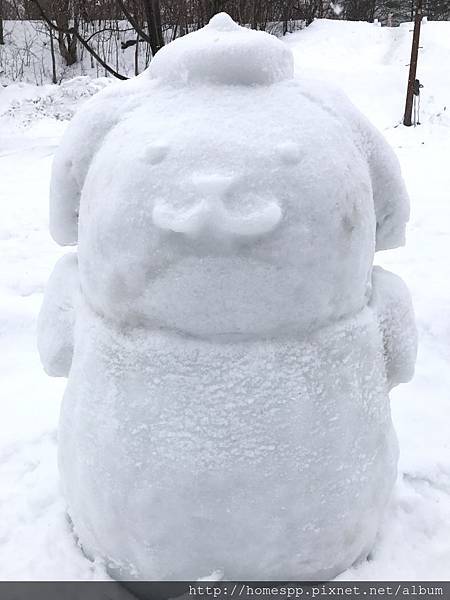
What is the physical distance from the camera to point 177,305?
1.53 m

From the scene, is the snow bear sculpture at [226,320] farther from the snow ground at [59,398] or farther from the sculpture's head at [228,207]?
the snow ground at [59,398]

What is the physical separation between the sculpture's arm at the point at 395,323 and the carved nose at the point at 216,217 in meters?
0.54

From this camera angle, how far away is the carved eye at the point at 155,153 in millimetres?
1527

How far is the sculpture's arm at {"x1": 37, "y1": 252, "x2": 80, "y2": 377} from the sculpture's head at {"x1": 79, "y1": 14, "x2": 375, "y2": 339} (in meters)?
0.26

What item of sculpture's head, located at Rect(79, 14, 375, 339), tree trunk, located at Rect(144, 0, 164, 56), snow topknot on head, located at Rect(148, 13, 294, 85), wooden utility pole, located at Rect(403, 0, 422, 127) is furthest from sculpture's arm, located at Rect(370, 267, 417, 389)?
wooden utility pole, located at Rect(403, 0, 422, 127)

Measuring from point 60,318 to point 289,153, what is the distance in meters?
0.89

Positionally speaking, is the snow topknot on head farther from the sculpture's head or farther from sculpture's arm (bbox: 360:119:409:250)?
sculpture's arm (bbox: 360:119:409:250)

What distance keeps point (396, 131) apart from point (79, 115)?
9.86 meters

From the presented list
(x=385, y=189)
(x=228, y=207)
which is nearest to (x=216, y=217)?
(x=228, y=207)

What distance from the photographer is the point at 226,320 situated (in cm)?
152

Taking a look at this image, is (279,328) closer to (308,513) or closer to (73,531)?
(308,513)

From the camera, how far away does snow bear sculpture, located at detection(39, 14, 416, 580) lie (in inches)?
59.2

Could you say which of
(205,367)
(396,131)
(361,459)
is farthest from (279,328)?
(396,131)

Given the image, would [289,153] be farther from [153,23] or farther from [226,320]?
[153,23]
